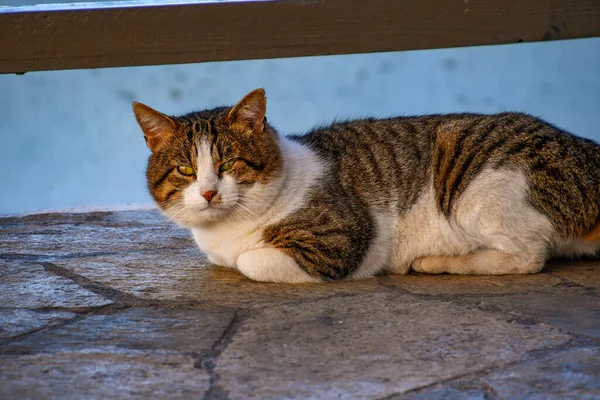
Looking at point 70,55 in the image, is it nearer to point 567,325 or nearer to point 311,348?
point 311,348

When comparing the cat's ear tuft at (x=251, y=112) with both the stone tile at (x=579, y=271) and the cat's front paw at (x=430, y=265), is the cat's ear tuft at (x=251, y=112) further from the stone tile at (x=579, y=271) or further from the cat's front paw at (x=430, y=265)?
the stone tile at (x=579, y=271)

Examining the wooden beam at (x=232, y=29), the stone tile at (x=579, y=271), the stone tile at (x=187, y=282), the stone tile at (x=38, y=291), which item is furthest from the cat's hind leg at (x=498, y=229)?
the stone tile at (x=38, y=291)

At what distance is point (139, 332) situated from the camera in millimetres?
2723

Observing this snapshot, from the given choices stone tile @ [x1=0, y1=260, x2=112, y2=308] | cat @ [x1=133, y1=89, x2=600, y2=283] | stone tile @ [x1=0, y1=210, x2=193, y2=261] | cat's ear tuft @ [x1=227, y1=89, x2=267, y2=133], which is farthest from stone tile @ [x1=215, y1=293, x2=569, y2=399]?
stone tile @ [x1=0, y1=210, x2=193, y2=261]

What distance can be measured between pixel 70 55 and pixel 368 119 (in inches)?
63.4

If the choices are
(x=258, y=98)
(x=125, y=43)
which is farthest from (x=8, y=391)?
(x=125, y=43)

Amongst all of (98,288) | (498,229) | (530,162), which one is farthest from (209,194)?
(530,162)

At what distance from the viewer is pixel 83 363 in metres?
2.40

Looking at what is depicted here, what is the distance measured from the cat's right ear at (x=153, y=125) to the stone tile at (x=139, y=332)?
0.90m

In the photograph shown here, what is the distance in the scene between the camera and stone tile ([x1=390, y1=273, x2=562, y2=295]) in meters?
3.24

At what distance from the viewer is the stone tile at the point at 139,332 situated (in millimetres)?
2572

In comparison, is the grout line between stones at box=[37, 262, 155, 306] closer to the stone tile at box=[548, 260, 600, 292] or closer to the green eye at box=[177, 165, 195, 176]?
the green eye at box=[177, 165, 195, 176]

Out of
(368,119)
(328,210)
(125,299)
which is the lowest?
(125,299)

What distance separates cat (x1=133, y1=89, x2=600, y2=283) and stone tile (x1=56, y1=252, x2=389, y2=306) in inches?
3.3
